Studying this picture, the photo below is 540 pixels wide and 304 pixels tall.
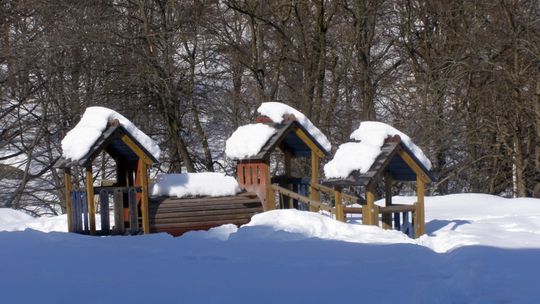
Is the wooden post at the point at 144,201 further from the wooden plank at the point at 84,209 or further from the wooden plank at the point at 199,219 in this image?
the wooden plank at the point at 84,209

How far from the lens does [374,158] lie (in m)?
11.8

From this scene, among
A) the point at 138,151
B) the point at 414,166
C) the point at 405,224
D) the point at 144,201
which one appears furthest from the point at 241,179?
the point at 414,166

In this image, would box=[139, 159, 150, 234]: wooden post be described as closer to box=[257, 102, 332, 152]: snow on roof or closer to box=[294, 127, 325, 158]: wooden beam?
box=[257, 102, 332, 152]: snow on roof

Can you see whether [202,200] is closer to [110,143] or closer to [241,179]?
[241,179]

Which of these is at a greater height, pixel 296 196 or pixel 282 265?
pixel 296 196

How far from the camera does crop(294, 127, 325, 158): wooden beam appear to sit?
14633 mm

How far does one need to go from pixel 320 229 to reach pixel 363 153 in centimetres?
141

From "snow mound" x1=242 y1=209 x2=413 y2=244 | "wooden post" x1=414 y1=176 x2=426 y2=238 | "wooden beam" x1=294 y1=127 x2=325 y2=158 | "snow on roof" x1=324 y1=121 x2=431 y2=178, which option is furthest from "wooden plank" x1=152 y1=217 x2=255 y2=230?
"wooden post" x1=414 y1=176 x2=426 y2=238

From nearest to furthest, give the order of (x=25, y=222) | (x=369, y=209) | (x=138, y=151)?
(x=369, y=209) → (x=138, y=151) → (x=25, y=222)

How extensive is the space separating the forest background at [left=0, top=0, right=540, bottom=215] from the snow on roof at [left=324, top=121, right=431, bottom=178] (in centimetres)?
878

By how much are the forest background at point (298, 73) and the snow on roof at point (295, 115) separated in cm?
745

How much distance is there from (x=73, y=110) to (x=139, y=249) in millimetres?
15256

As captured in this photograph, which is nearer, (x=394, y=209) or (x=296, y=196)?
(x=394, y=209)

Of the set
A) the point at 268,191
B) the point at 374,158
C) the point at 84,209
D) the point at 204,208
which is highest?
the point at 374,158
